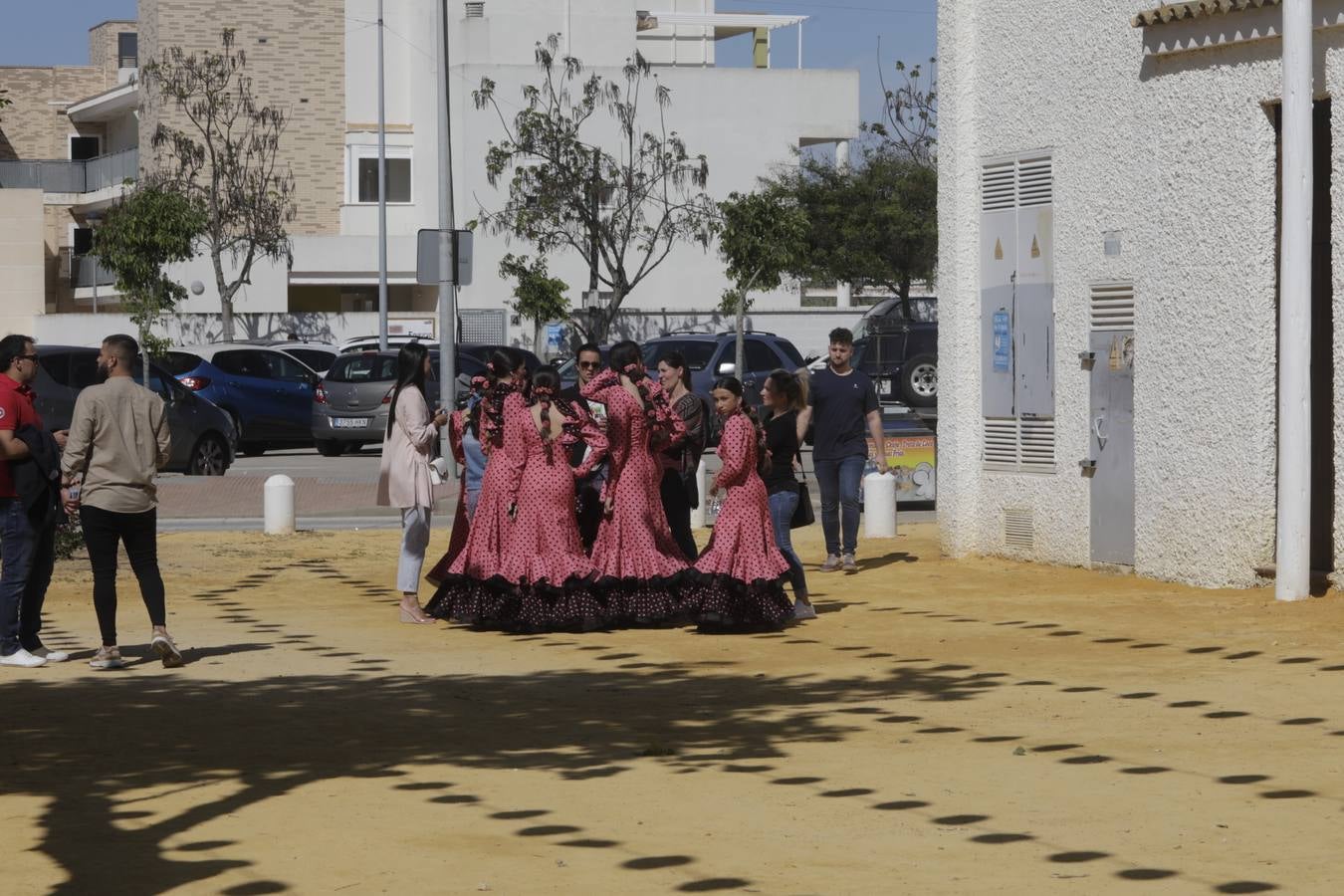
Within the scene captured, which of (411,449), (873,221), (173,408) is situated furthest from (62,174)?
(411,449)

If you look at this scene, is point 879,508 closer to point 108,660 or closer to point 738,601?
point 738,601

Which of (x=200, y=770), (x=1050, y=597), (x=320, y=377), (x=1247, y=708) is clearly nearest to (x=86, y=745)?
(x=200, y=770)

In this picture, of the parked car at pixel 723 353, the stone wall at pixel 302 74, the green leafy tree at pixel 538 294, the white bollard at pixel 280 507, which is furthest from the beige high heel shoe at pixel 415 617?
the stone wall at pixel 302 74

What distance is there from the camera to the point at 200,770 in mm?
8812

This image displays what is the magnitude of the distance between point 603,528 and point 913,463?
9482 millimetres

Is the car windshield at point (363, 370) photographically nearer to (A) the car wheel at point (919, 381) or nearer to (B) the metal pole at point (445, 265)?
(B) the metal pole at point (445, 265)

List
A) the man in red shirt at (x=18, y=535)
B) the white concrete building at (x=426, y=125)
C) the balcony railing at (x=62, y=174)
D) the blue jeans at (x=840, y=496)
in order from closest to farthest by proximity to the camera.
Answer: the man in red shirt at (x=18, y=535) → the blue jeans at (x=840, y=496) → the white concrete building at (x=426, y=125) → the balcony railing at (x=62, y=174)

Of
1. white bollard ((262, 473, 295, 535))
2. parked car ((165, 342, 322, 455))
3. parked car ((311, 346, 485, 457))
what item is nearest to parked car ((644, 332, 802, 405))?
parked car ((311, 346, 485, 457))

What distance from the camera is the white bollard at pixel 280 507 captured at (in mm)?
20594

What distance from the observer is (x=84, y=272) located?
66.0 m

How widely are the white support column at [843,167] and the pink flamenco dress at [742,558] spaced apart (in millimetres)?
44981

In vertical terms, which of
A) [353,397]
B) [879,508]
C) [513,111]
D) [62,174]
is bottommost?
[879,508]

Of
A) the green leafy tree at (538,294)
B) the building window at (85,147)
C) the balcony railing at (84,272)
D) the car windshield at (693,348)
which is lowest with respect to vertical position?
the car windshield at (693,348)

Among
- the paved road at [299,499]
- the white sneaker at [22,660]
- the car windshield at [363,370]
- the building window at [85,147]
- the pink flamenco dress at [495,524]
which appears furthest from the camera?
the building window at [85,147]
